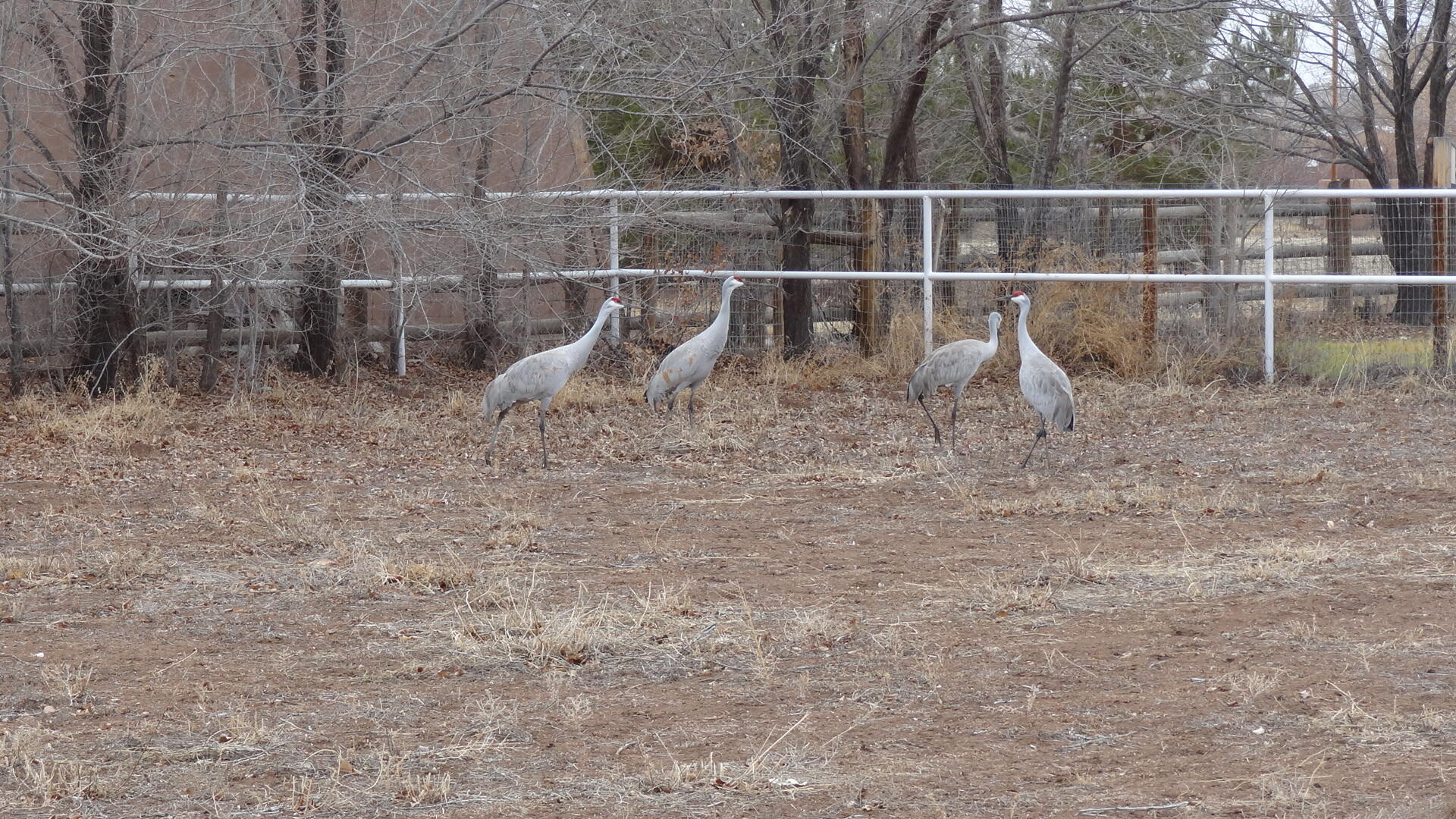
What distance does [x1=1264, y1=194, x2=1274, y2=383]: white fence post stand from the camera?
12727 millimetres

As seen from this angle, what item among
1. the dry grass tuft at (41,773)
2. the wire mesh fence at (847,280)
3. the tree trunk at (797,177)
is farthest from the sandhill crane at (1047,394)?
the dry grass tuft at (41,773)

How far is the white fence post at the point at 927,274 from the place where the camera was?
1324 cm

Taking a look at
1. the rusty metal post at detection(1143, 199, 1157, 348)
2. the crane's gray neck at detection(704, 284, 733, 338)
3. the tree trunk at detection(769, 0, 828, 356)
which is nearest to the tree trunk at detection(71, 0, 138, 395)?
the crane's gray neck at detection(704, 284, 733, 338)

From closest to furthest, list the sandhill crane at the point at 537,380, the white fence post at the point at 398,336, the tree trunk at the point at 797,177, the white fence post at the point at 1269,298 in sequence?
the sandhill crane at the point at 537,380 → the white fence post at the point at 1269,298 → the white fence post at the point at 398,336 → the tree trunk at the point at 797,177

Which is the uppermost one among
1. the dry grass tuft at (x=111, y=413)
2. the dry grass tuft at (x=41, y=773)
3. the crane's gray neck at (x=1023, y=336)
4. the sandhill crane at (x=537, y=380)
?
the crane's gray neck at (x=1023, y=336)

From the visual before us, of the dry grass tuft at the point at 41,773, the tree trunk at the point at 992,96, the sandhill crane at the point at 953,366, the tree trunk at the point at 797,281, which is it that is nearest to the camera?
the dry grass tuft at the point at 41,773

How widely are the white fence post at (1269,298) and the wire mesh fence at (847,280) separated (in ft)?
0.08

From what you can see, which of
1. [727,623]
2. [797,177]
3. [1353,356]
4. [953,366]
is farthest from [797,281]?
[727,623]

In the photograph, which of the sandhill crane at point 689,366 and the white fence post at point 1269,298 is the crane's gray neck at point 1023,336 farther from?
the white fence post at point 1269,298

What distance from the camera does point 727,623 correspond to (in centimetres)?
612

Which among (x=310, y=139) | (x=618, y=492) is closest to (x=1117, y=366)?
(x=618, y=492)

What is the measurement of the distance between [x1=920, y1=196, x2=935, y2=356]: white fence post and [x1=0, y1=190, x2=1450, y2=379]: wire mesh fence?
3cm

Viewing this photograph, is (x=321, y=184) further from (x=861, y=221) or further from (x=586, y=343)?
(x=861, y=221)

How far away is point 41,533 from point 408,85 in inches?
176
